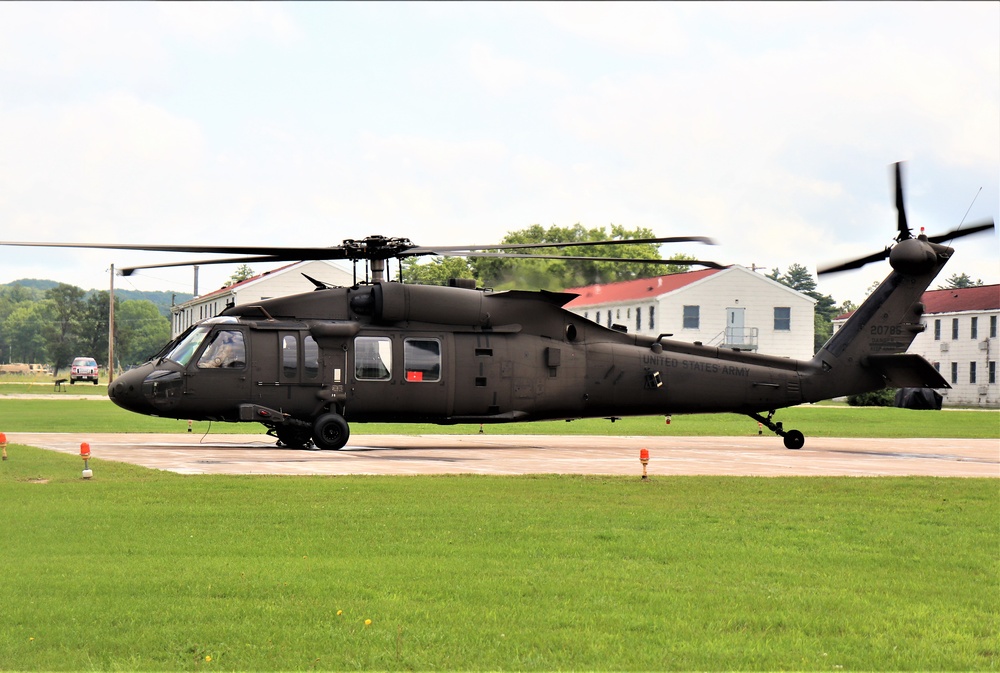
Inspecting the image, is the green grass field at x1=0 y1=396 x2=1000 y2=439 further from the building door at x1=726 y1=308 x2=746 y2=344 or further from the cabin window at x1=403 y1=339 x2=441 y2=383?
the building door at x1=726 y1=308 x2=746 y2=344

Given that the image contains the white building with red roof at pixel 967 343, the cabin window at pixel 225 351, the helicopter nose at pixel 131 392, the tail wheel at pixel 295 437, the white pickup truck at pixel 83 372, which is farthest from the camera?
the white pickup truck at pixel 83 372

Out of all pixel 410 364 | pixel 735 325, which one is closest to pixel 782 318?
pixel 735 325

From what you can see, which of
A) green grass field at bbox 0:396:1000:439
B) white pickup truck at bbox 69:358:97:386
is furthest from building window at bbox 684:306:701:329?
white pickup truck at bbox 69:358:97:386

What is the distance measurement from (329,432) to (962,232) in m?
18.6

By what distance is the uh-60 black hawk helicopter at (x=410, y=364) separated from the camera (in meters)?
26.4

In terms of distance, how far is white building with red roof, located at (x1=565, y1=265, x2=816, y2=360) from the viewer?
3152 inches

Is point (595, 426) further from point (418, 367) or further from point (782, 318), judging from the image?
point (782, 318)

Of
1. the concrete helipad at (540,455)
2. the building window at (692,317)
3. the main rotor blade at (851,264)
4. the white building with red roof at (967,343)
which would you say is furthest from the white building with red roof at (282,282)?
the main rotor blade at (851,264)

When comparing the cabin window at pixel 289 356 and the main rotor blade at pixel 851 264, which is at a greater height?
the main rotor blade at pixel 851 264

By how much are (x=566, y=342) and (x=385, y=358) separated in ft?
16.2

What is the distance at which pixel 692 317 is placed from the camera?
80.6 m

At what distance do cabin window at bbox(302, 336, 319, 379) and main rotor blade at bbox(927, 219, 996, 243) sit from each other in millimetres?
18411

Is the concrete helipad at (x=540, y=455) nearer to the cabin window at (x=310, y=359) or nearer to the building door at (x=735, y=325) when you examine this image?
the cabin window at (x=310, y=359)

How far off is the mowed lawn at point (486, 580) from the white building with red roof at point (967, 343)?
244 ft
